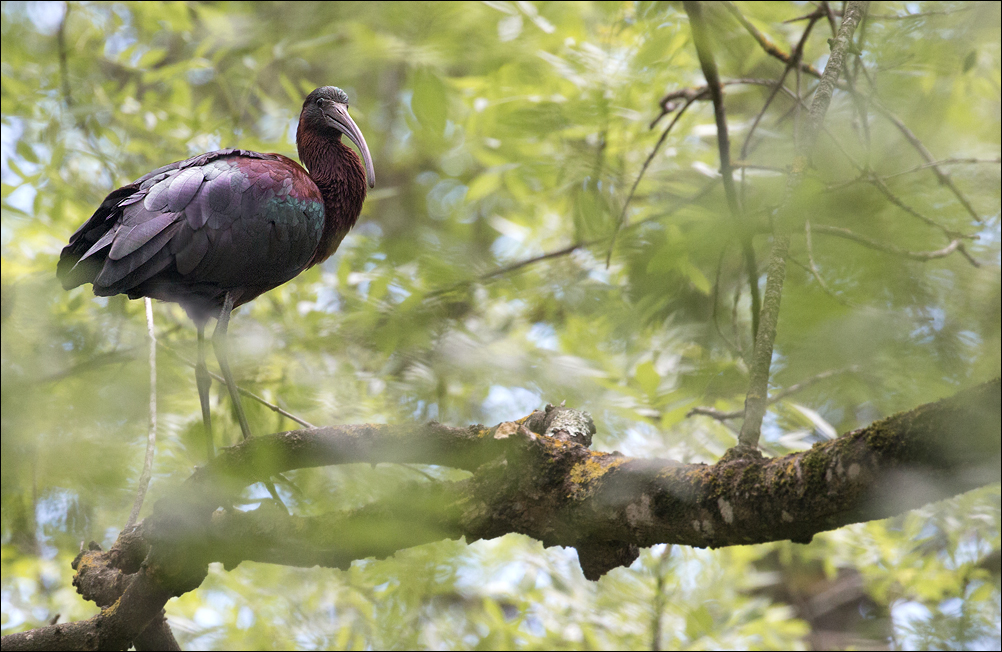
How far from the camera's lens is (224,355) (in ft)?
11.2

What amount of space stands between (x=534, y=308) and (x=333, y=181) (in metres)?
1.81

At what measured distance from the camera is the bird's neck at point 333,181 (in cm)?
389

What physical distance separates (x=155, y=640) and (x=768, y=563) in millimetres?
6727

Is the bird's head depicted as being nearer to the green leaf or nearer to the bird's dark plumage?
the bird's dark plumage

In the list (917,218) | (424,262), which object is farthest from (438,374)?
(917,218)

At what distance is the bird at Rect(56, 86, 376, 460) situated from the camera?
3.14 meters

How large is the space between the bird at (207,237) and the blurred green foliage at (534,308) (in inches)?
17.1

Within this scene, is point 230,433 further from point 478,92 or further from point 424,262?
point 478,92

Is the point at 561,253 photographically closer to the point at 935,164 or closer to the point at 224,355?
the point at 224,355

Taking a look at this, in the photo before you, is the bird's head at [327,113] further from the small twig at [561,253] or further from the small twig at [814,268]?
the small twig at [814,268]

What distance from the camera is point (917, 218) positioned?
2.33m

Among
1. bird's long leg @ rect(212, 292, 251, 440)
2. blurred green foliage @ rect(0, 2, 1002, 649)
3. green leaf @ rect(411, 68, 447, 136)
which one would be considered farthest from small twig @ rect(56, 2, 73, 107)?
bird's long leg @ rect(212, 292, 251, 440)

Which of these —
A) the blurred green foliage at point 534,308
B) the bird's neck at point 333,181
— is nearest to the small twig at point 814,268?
the blurred green foliage at point 534,308

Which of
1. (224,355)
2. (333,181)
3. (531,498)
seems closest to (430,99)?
(333,181)
